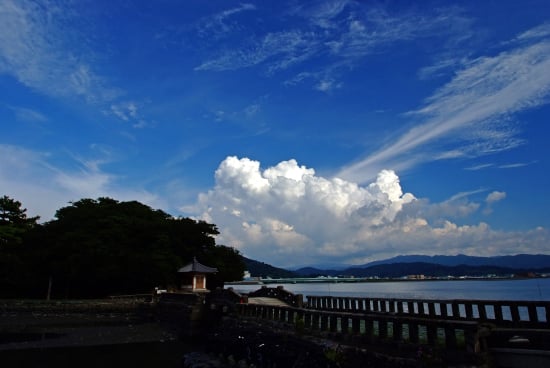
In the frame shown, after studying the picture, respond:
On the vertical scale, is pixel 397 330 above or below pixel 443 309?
below

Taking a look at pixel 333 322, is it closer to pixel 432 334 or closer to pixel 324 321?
pixel 324 321

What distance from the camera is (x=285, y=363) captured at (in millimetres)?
15562

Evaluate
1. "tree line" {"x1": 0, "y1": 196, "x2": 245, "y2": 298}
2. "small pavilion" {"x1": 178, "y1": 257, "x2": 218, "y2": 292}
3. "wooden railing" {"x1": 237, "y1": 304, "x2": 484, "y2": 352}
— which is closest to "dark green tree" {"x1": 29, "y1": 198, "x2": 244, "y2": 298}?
"tree line" {"x1": 0, "y1": 196, "x2": 245, "y2": 298}

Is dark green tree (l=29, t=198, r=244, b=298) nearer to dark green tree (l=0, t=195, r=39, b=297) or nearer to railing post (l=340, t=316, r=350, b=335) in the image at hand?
dark green tree (l=0, t=195, r=39, b=297)

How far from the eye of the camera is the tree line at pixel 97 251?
137ft

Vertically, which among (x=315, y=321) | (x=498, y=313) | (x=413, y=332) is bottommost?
(x=315, y=321)

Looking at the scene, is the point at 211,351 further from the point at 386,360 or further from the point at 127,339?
the point at 386,360

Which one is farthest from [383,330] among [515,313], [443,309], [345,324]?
[443,309]

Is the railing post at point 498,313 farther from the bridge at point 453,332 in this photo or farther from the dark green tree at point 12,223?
the dark green tree at point 12,223

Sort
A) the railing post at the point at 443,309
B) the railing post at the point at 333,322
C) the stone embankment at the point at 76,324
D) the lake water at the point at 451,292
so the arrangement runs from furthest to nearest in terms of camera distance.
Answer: the lake water at the point at 451,292 → the stone embankment at the point at 76,324 → the railing post at the point at 443,309 → the railing post at the point at 333,322

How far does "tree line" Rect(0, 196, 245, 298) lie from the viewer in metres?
41.6

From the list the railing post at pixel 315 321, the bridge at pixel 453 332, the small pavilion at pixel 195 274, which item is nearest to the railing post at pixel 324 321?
the bridge at pixel 453 332

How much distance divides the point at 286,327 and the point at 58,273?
34875 mm

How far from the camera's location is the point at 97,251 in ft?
134
